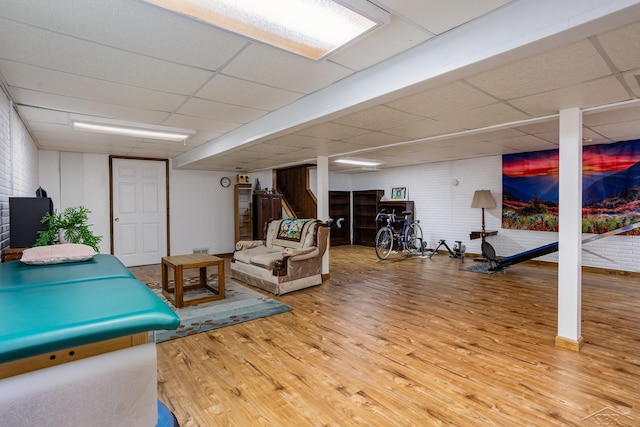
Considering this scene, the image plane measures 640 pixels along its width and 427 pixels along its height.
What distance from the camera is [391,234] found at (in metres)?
7.59

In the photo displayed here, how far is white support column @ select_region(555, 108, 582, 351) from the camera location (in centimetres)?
278

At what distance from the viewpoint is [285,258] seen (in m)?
4.57

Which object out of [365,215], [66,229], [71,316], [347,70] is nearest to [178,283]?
[66,229]

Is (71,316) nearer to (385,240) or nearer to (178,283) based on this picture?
(178,283)

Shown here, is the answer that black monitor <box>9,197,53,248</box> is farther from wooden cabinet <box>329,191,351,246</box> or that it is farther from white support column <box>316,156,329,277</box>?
wooden cabinet <box>329,191,351,246</box>

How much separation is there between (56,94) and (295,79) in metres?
2.25

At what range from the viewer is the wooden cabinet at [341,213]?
9650mm

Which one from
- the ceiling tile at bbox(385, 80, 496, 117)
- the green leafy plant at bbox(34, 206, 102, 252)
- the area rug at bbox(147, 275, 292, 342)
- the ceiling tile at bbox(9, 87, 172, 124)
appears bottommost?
the area rug at bbox(147, 275, 292, 342)

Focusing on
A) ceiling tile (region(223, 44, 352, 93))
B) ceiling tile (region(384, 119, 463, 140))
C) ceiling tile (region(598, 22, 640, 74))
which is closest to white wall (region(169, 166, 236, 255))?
ceiling tile (region(384, 119, 463, 140))

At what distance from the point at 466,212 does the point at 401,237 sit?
1589 millimetres

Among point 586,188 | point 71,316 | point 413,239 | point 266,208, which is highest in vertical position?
point 586,188

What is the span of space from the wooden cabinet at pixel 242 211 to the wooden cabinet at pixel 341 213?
8.30ft

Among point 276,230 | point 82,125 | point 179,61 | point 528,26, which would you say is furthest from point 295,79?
point 276,230

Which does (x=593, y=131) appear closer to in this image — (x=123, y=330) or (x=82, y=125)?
(x=123, y=330)
